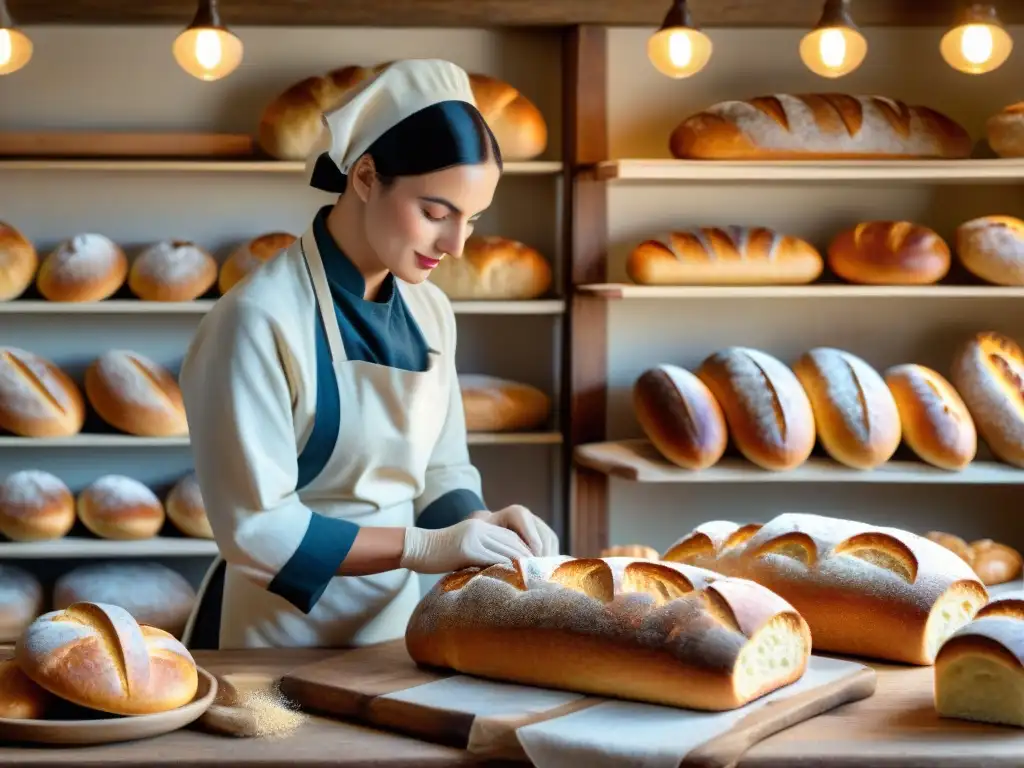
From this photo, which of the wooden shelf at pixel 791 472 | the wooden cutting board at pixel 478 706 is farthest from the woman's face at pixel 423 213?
the wooden shelf at pixel 791 472

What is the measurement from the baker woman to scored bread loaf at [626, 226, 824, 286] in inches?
54.2

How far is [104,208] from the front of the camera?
334 centimetres

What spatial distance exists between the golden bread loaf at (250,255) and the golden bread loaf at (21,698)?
6.61 ft

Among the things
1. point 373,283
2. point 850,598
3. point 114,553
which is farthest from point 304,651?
point 114,553

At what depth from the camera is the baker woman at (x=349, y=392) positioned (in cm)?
153

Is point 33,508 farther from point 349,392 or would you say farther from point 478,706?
point 478,706

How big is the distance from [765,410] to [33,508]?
1.86 metres

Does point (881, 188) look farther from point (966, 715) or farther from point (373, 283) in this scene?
point (966, 715)

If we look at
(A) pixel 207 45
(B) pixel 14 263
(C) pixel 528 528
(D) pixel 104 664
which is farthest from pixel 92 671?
(B) pixel 14 263

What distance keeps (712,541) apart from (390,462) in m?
0.47

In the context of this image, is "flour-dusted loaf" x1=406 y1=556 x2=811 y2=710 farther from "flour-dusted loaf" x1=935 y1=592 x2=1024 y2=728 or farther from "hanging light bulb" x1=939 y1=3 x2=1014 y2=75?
"hanging light bulb" x1=939 y1=3 x2=1014 y2=75

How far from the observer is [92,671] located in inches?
46.1

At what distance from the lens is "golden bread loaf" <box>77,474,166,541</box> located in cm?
312

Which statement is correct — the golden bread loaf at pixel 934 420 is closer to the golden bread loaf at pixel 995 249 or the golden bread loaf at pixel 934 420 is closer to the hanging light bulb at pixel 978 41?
the golden bread loaf at pixel 995 249
